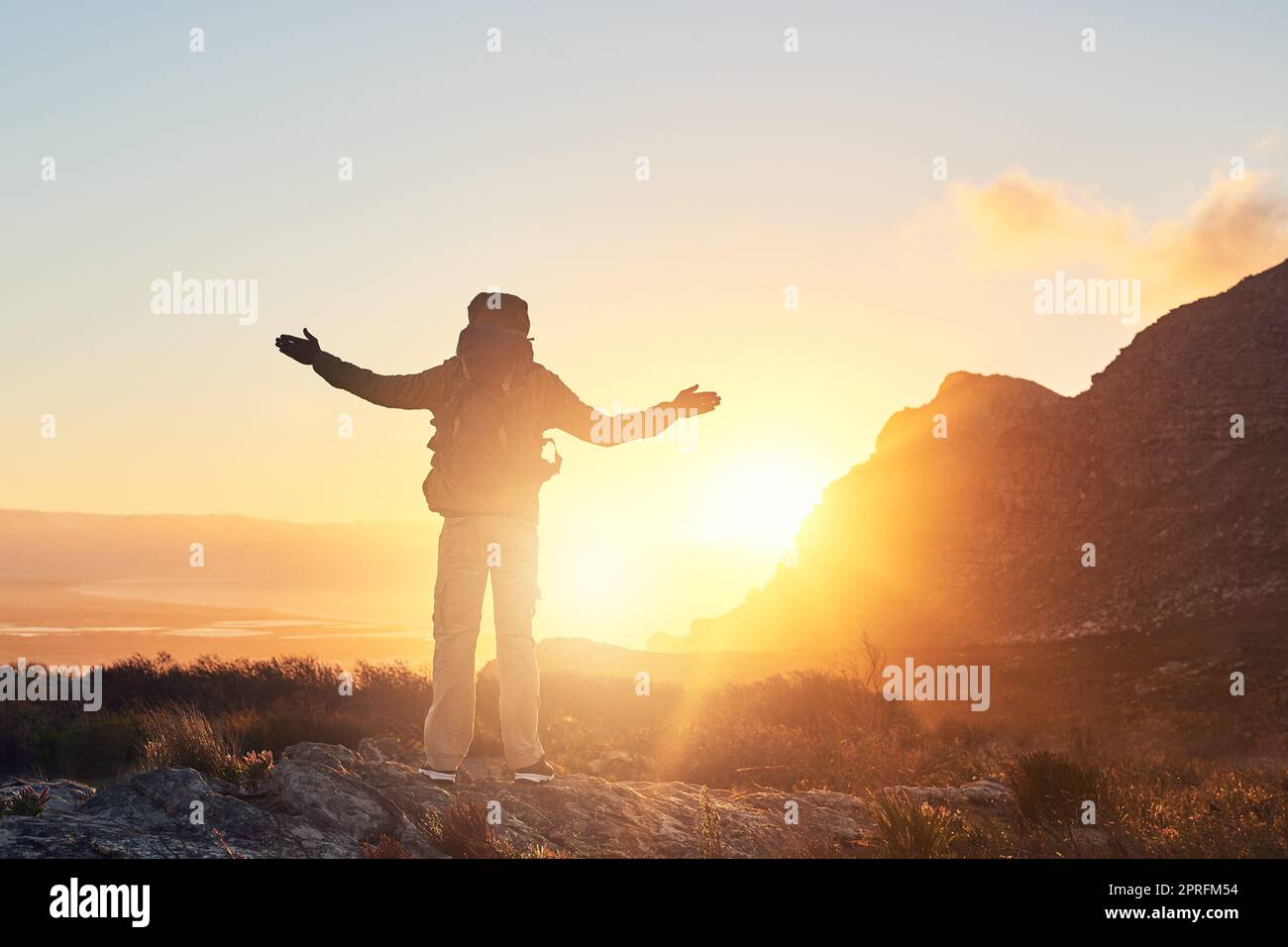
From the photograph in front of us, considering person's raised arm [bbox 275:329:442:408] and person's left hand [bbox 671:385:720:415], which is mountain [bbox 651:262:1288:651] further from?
person's raised arm [bbox 275:329:442:408]

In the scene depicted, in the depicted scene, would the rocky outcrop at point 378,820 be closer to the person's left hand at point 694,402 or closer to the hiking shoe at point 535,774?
the hiking shoe at point 535,774

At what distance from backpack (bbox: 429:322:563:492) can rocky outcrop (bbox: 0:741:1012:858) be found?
74.2 inches

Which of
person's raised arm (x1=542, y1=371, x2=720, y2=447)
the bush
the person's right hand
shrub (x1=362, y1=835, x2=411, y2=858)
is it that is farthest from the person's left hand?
the bush

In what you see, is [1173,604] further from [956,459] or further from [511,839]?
[511,839]

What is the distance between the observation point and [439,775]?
621cm

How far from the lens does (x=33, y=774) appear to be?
1236 centimetres

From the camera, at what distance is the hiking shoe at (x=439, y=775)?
618 centimetres

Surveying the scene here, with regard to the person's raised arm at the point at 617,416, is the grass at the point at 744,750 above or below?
below

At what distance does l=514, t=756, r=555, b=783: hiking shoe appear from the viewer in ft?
21.1

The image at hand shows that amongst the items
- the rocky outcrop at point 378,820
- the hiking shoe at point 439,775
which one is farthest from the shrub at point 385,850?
the hiking shoe at point 439,775

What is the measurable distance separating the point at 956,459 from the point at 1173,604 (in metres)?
22.0

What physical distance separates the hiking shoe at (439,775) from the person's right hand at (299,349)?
2.72 meters

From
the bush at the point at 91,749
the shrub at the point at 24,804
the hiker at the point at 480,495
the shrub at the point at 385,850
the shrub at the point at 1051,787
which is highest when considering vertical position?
the hiker at the point at 480,495
